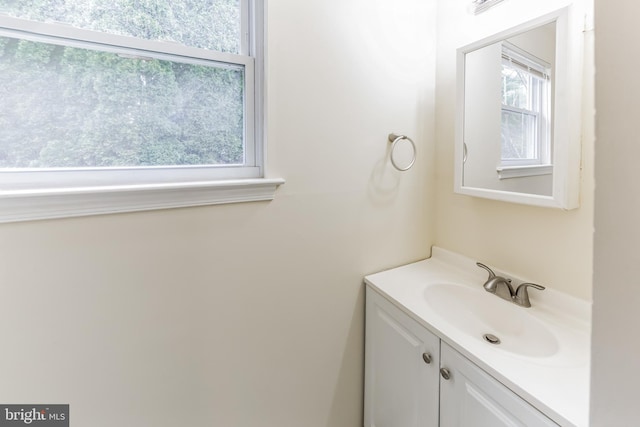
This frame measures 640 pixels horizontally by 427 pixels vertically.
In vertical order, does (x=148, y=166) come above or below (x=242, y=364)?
above

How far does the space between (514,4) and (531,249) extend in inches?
38.3

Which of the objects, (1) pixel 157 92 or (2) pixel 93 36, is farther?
(1) pixel 157 92

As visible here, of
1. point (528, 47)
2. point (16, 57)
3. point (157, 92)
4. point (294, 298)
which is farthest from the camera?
point (294, 298)

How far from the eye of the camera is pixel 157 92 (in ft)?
3.46

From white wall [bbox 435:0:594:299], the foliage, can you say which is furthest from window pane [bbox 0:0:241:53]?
white wall [bbox 435:0:594:299]

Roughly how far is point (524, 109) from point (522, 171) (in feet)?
0.78

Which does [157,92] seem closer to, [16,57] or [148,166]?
[148,166]

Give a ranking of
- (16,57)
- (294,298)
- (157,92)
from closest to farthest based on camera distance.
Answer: (16,57) → (157,92) → (294,298)

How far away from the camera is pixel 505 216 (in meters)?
1.35

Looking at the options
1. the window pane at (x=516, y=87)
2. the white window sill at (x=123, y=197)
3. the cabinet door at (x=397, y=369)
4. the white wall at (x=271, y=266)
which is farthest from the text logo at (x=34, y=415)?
the window pane at (x=516, y=87)

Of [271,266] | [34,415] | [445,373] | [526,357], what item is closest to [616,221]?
[526,357]

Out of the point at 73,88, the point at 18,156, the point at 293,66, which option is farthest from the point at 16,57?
the point at 293,66

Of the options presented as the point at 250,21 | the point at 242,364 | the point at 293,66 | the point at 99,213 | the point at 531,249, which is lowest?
the point at 242,364

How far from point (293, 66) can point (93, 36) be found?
0.63m
